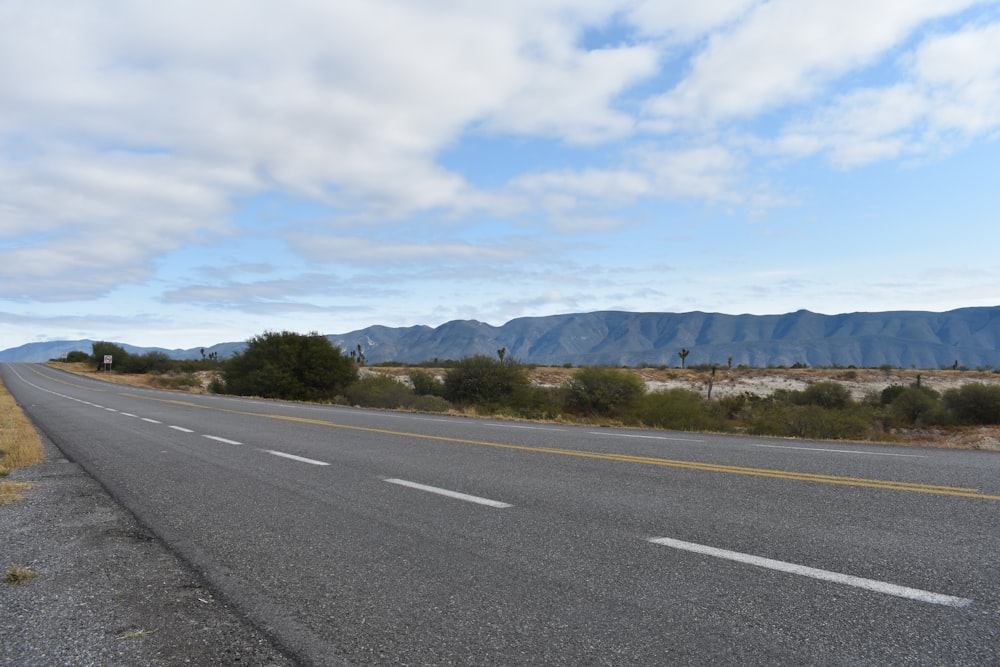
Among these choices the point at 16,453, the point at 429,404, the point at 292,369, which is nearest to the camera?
the point at 16,453

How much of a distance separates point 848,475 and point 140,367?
4170 inches

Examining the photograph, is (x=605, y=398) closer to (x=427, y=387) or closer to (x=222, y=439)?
(x=427, y=387)

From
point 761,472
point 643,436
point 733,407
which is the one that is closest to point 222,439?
point 643,436

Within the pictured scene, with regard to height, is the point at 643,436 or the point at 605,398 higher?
the point at 605,398

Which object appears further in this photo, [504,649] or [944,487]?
[944,487]

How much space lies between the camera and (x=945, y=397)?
26469 mm

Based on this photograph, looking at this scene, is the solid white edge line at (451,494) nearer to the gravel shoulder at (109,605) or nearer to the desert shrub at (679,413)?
the gravel shoulder at (109,605)

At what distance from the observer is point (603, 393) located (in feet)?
95.3

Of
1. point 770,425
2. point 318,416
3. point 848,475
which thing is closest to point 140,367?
point 318,416

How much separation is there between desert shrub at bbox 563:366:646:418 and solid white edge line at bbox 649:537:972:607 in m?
23.5

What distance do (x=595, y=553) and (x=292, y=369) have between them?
38.2 m

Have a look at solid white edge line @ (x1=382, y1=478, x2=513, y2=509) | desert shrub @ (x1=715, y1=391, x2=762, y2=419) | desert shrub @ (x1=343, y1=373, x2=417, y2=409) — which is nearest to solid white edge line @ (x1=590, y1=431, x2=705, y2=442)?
solid white edge line @ (x1=382, y1=478, x2=513, y2=509)

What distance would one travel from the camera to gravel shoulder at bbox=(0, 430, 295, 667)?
3398 millimetres

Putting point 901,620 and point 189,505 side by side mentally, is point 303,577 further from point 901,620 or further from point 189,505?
point 901,620
